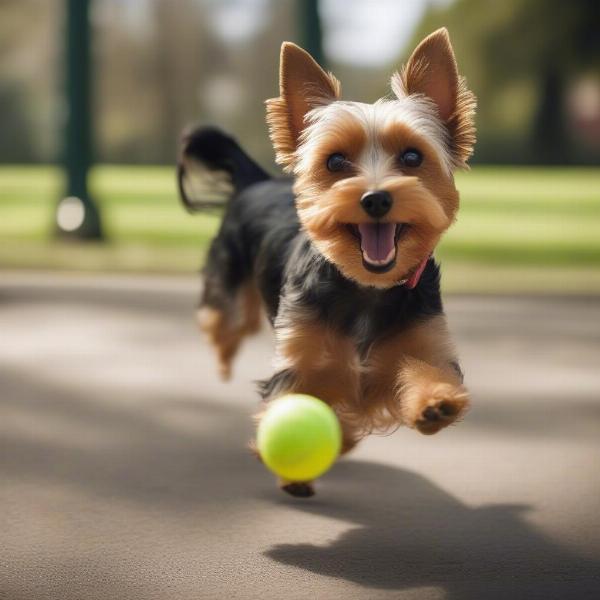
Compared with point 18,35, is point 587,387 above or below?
below

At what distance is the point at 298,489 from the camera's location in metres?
4.75

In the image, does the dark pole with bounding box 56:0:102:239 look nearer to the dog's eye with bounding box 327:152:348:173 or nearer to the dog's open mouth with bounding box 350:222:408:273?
the dog's eye with bounding box 327:152:348:173

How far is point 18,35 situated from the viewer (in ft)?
103

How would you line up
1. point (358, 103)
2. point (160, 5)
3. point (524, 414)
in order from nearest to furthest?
point (358, 103) → point (524, 414) → point (160, 5)

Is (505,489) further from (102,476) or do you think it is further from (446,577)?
(102,476)

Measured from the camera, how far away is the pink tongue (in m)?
4.27

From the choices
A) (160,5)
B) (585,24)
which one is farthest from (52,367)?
(585,24)

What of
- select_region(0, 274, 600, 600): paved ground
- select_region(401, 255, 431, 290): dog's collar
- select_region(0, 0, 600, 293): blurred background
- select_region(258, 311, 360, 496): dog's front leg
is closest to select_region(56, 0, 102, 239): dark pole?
select_region(0, 0, 600, 293): blurred background

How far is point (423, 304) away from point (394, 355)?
23 cm

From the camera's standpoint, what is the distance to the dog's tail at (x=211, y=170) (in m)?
7.10

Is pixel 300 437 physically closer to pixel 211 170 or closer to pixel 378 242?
pixel 378 242

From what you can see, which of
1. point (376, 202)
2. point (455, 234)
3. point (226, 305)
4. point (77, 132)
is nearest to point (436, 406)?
Answer: point (376, 202)

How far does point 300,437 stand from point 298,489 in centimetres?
59

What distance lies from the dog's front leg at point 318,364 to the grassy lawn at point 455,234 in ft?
22.6
